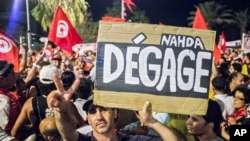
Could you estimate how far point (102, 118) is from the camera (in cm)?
465

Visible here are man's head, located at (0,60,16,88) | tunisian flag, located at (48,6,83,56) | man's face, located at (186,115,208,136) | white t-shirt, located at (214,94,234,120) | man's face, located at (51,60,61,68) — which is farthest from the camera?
tunisian flag, located at (48,6,83,56)

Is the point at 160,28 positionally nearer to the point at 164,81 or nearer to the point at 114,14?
the point at 164,81

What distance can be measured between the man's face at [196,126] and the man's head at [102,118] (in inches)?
25.3

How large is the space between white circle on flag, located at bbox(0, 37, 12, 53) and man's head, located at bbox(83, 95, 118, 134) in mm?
4325

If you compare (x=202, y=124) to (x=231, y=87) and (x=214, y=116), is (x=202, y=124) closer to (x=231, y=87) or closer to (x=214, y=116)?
(x=214, y=116)

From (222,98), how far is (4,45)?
3.21 metres

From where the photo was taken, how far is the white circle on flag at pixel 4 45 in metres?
8.82

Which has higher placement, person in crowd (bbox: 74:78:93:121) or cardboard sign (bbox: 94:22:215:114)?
cardboard sign (bbox: 94:22:215:114)

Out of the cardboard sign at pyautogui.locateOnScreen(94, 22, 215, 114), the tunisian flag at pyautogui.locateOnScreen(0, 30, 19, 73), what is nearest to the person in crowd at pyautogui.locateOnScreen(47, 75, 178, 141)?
the cardboard sign at pyautogui.locateOnScreen(94, 22, 215, 114)

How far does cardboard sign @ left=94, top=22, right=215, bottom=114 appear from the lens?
452cm

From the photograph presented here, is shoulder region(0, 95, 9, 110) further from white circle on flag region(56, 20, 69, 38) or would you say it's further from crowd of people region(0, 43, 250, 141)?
white circle on flag region(56, 20, 69, 38)

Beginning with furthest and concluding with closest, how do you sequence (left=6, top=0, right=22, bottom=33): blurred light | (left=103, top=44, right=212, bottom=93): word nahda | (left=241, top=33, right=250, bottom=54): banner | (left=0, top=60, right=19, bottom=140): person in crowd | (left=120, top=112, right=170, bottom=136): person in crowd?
(left=6, top=0, right=22, bottom=33): blurred light, (left=241, top=33, right=250, bottom=54): banner, (left=0, top=60, right=19, bottom=140): person in crowd, (left=120, top=112, right=170, bottom=136): person in crowd, (left=103, top=44, right=212, bottom=93): word nahda

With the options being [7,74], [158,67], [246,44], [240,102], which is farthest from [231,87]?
[246,44]

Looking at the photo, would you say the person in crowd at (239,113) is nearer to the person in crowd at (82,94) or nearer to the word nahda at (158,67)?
the word nahda at (158,67)
